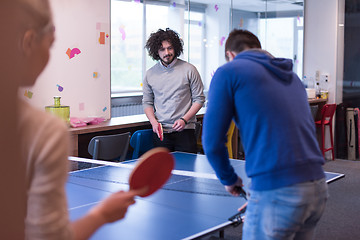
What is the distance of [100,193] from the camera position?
2.71 metres

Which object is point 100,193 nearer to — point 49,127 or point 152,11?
point 49,127

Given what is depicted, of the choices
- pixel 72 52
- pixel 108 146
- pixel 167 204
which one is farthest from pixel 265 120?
pixel 72 52

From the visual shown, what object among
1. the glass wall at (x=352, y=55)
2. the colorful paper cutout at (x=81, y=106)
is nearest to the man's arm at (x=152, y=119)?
the colorful paper cutout at (x=81, y=106)

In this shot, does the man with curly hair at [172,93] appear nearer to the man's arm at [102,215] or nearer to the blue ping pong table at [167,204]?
the blue ping pong table at [167,204]

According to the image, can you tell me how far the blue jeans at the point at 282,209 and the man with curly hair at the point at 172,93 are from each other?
101 inches

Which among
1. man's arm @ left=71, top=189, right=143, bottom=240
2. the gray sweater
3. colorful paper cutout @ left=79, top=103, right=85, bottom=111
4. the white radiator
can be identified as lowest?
the white radiator

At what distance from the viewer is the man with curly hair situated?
439 centimetres

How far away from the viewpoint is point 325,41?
7.62 m

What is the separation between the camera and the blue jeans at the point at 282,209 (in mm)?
1738

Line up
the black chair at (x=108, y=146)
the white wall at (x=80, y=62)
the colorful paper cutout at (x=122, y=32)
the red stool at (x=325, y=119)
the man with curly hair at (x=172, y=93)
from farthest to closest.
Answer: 1. the colorful paper cutout at (x=122, y=32)
2. the red stool at (x=325, y=119)
3. the white wall at (x=80, y=62)
4. the man with curly hair at (x=172, y=93)
5. the black chair at (x=108, y=146)

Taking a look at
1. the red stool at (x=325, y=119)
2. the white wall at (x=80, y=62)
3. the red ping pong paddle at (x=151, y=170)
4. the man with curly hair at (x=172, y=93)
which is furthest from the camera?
the red stool at (x=325, y=119)

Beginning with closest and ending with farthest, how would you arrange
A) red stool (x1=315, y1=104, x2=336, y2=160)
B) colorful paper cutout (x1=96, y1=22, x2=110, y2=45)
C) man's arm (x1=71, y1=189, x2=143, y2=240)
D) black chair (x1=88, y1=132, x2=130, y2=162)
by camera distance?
1. man's arm (x1=71, y1=189, x2=143, y2=240)
2. black chair (x1=88, y1=132, x2=130, y2=162)
3. colorful paper cutout (x1=96, y1=22, x2=110, y2=45)
4. red stool (x1=315, y1=104, x2=336, y2=160)

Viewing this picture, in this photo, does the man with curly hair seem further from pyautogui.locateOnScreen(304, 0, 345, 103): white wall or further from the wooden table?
pyautogui.locateOnScreen(304, 0, 345, 103): white wall

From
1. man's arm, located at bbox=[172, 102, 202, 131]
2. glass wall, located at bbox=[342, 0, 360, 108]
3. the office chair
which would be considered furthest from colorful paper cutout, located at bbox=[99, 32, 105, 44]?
glass wall, located at bbox=[342, 0, 360, 108]
